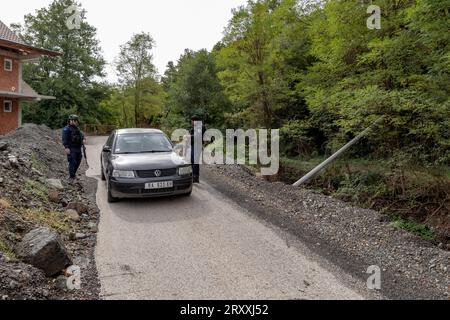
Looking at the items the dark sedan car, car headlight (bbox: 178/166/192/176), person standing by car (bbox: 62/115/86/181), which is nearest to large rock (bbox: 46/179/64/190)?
person standing by car (bbox: 62/115/86/181)

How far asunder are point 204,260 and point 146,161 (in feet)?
12.0

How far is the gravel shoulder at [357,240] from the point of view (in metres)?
4.43

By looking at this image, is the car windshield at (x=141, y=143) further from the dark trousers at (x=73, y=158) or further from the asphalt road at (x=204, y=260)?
the asphalt road at (x=204, y=260)

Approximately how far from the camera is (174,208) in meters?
7.62

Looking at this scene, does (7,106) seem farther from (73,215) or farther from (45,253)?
(45,253)

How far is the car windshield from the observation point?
350 inches

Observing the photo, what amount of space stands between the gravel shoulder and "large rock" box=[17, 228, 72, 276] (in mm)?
3776

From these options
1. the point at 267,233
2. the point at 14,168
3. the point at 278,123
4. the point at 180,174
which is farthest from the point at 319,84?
the point at 14,168

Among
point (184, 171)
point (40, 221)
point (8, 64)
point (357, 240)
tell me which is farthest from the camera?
point (8, 64)

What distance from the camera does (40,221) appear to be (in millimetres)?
5793


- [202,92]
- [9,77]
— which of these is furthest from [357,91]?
[9,77]

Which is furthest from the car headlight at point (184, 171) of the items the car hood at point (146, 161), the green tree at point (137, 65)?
the green tree at point (137, 65)

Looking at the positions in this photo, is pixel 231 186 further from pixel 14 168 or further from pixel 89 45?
pixel 89 45

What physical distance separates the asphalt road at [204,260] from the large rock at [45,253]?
0.53 metres
